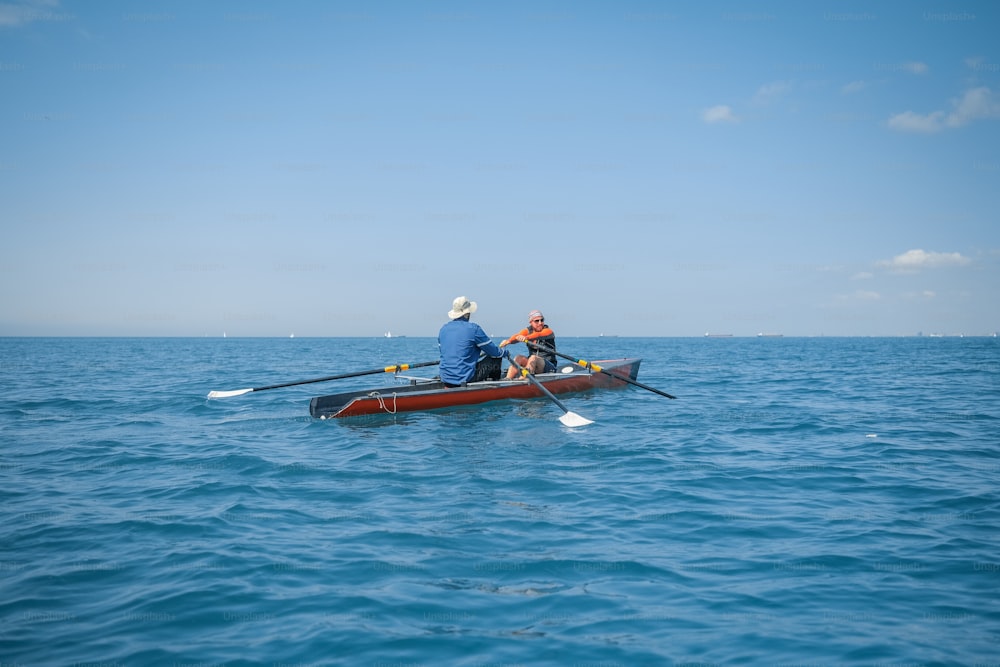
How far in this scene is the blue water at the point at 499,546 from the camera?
147 inches

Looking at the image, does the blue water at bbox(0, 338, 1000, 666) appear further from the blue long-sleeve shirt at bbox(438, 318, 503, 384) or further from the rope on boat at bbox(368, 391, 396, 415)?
the blue long-sleeve shirt at bbox(438, 318, 503, 384)

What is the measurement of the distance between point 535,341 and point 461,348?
124 inches

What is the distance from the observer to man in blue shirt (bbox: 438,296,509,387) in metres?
11.9

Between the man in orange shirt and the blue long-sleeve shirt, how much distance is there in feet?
6.33

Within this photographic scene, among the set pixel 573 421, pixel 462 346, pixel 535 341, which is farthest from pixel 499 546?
pixel 535 341

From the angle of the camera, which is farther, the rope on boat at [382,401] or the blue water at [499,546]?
the rope on boat at [382,401]

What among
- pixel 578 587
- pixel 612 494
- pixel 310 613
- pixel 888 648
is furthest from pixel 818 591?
pixel 310 613

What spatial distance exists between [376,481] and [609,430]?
4.82 m

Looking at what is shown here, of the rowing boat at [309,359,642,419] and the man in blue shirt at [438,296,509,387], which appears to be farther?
the man in blue shirt at [438,296,509,387]

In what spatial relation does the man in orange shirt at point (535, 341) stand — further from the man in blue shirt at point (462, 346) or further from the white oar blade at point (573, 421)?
the white oar blade at point (573, 421)

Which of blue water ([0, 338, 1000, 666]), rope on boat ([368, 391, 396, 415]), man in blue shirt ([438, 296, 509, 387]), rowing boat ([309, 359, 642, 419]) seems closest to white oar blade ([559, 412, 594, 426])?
blue water ([0, 338, 1000, 666])

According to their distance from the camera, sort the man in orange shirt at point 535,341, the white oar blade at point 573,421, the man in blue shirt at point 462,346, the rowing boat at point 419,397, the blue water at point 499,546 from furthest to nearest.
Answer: the man in orange shirt at point 535,341, the man in blue shirt at point 462,346, the rowing boat at point 419,397, the white oar blade at point 573,421, the blue water at point 499,546

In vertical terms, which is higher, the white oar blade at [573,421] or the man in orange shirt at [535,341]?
the man in orange shirt at [535,341]

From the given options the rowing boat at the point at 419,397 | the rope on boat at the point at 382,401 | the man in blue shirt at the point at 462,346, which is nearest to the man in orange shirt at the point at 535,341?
the rowing boat at the point at 419,397
